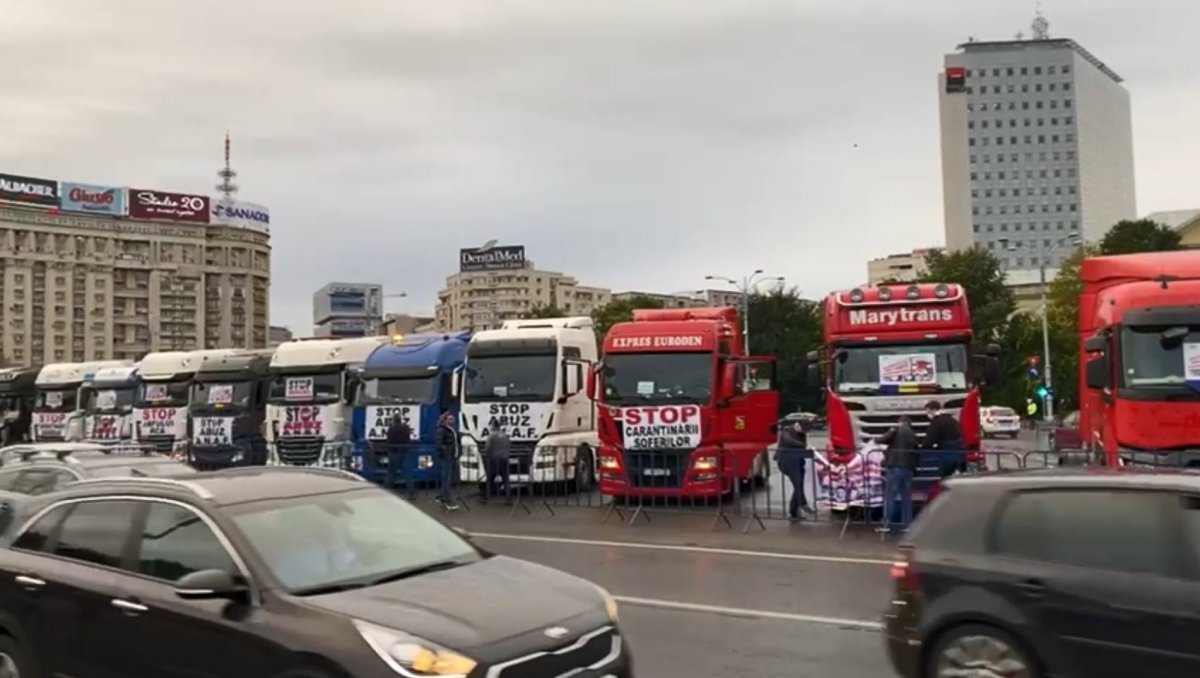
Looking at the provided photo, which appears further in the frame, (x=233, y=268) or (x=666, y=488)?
(x=233, y=268)

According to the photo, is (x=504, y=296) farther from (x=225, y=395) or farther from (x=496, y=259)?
(x=225, y=395)

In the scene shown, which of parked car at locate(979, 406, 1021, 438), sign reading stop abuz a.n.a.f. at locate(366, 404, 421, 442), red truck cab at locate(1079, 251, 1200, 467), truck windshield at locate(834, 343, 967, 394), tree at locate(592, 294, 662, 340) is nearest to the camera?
red truck cab at locate(1079, 251, 1200, 467)

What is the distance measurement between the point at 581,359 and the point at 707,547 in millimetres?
7624

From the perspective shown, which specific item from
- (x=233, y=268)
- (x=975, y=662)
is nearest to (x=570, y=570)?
(x=975, y=662)

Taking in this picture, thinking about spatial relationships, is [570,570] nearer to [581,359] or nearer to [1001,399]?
[581,359]

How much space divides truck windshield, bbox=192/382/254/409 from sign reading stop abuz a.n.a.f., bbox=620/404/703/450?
37.5 ft

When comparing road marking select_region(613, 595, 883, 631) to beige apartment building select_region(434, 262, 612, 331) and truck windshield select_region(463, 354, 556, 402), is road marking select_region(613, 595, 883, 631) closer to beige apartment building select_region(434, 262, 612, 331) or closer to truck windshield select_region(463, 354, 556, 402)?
truck windshield select_region(463, 354, 556, 402)

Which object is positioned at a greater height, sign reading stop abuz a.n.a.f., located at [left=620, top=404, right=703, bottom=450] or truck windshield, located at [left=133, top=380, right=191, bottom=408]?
truck windshield, located at [left=133, top=380, right=191, bottom=408]

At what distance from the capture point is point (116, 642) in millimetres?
5781

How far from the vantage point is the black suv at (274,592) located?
5.01 metres

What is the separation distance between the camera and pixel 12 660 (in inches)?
251

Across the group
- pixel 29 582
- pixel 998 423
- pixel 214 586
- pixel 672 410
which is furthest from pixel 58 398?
pixel 998 423

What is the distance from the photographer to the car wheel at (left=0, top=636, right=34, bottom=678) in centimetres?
629

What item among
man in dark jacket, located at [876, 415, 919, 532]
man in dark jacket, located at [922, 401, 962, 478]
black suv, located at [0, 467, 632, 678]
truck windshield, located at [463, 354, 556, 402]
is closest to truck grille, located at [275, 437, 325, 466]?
truck windshield, located at [463, 354, 556, 402]
